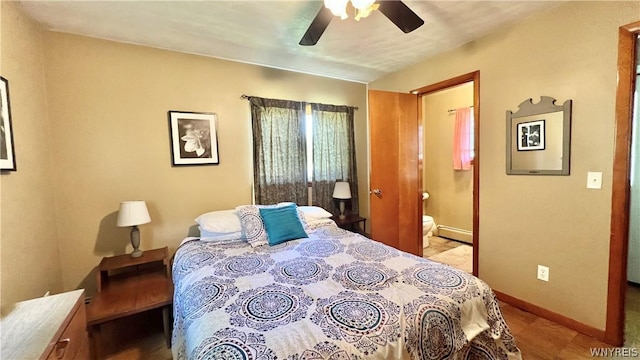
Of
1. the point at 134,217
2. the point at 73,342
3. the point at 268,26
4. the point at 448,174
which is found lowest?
the point at 73,342

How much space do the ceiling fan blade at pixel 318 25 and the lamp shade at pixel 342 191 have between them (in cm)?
187

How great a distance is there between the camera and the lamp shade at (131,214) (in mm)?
2211

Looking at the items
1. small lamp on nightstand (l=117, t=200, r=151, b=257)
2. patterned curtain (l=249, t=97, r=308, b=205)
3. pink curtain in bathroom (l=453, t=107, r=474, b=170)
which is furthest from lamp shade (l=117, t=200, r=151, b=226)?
pink curtain in bathroom (l=453, t=107, r=474, b=170)

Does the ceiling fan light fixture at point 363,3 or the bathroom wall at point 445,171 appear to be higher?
the ceiling fan light fixture at point 363,3

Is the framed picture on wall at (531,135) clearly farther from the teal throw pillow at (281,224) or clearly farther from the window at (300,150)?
the teal throw pillow at (281,224)

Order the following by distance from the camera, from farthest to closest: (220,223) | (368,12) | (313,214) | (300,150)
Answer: (300,150), (313,214), (220,223), (368,12)

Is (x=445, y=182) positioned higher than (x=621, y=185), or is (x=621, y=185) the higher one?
(x=621, y=185)

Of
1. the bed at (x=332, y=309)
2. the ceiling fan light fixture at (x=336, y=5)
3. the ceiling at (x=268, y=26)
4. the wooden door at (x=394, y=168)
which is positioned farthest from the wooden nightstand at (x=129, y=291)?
the ceiling fan light fixture at (x=336, y=5)

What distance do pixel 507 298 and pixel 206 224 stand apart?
285 centimetres

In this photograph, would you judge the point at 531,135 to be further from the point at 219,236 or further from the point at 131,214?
the point at 131,214

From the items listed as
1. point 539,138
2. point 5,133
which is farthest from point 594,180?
point 5,133

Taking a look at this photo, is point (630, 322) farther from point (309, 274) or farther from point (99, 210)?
point (99, 210)

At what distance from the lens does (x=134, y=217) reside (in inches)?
88.0

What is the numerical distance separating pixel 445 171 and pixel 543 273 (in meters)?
2.48
